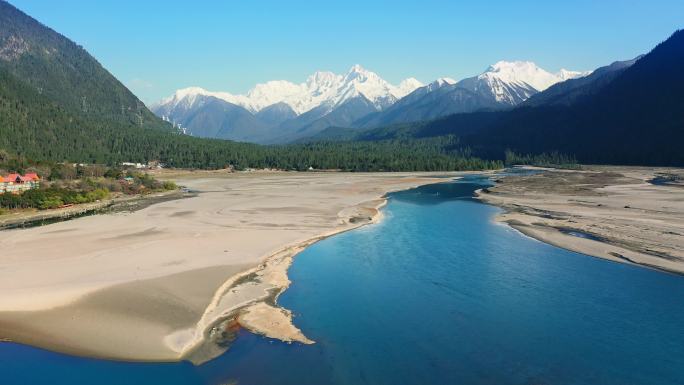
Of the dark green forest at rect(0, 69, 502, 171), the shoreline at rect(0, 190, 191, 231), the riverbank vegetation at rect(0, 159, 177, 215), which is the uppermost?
the dark green forest at rect(0, 69, 502, 171)

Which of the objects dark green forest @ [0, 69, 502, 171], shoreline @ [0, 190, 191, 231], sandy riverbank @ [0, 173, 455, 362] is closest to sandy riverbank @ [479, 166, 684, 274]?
sandy riverbank @ [0, 173, 455, 362]

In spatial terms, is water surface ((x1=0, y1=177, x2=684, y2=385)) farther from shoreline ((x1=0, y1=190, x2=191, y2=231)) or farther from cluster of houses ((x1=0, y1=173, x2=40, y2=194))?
cluster of houses ((x1=0, y1=173, x2=40, y2=194))

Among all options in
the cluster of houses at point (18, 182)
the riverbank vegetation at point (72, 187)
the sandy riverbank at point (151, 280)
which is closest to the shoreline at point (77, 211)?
the riverbank vegetation at point (72, 187)

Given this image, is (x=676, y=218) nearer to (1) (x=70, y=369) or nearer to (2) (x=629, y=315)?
(2) (x=629, y=315)

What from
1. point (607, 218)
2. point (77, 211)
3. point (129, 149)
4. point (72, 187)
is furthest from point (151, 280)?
point (129, 149)

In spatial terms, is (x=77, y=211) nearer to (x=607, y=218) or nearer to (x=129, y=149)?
(x=607, y=218)

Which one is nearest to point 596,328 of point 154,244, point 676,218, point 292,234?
point 292,234
